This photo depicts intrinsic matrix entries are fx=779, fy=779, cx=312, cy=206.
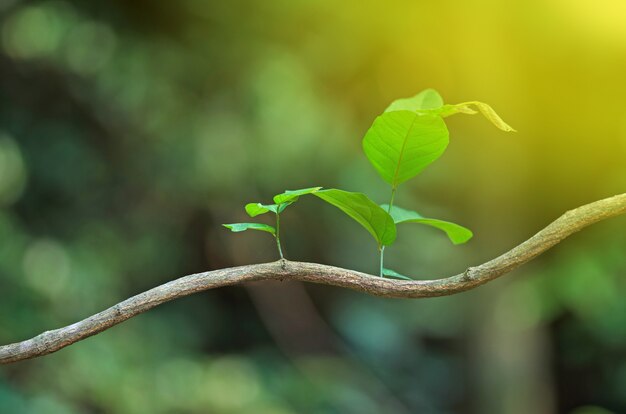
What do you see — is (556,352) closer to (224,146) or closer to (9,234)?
(224,146)

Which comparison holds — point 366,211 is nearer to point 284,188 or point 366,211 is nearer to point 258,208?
point 258,208

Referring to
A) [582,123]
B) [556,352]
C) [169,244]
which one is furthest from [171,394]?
[582,123]

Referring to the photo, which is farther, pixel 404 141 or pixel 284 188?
pixel 284 188

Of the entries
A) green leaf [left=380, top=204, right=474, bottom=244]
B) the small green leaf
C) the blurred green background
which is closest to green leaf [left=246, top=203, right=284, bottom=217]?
the small green leaf

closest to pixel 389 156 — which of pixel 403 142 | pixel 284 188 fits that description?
pixel 403 142

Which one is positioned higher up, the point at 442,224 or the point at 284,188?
the point at 442,224

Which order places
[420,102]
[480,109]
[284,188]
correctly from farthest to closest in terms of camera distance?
[284,188] < [420,102] < [480,109]
